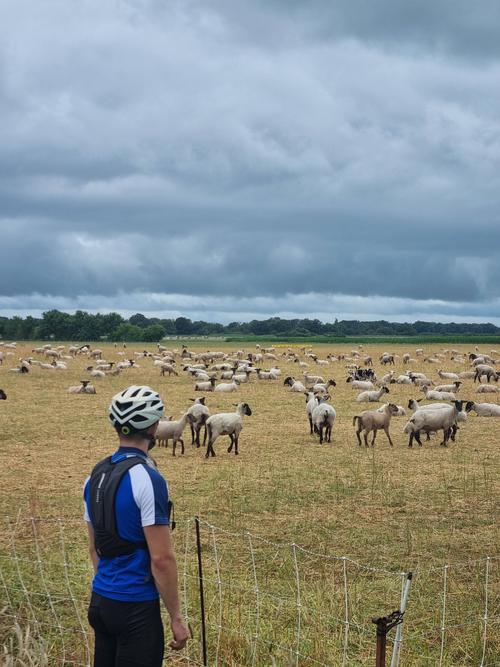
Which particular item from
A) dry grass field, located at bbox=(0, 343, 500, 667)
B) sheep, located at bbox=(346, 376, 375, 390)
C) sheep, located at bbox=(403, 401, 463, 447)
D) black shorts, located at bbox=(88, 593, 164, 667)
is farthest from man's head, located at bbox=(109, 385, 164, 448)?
sheep, located at bbox=(346, 376, 375, 390)

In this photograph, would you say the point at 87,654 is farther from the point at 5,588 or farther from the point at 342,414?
the point at 342,414

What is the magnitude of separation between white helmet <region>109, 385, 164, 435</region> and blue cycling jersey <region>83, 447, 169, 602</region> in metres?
0.15

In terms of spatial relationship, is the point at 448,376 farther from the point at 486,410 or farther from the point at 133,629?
the point at 133,629

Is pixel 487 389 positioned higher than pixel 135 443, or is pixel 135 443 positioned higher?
pixel 135 443

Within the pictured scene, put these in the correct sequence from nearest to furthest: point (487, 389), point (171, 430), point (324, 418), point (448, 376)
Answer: point (171, 430), point (324, 418), point (487, 389), point (448, 376)

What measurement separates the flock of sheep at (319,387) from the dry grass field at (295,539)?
66 centimetres

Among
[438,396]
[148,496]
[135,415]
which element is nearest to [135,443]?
[135,415]

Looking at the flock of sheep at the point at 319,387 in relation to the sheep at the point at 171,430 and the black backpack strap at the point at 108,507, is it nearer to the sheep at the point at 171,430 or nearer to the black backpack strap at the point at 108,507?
the sheep at the point at 171,430

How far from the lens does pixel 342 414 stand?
1061 inches

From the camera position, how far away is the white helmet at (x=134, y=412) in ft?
14.4

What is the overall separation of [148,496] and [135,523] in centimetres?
21

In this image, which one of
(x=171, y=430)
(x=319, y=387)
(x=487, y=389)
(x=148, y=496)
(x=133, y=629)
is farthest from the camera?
(x=487, y=389)

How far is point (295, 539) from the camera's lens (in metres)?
10.8

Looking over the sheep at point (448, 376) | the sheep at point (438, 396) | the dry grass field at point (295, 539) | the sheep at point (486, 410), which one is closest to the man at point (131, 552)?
the dry grass field at point (295, 539)
